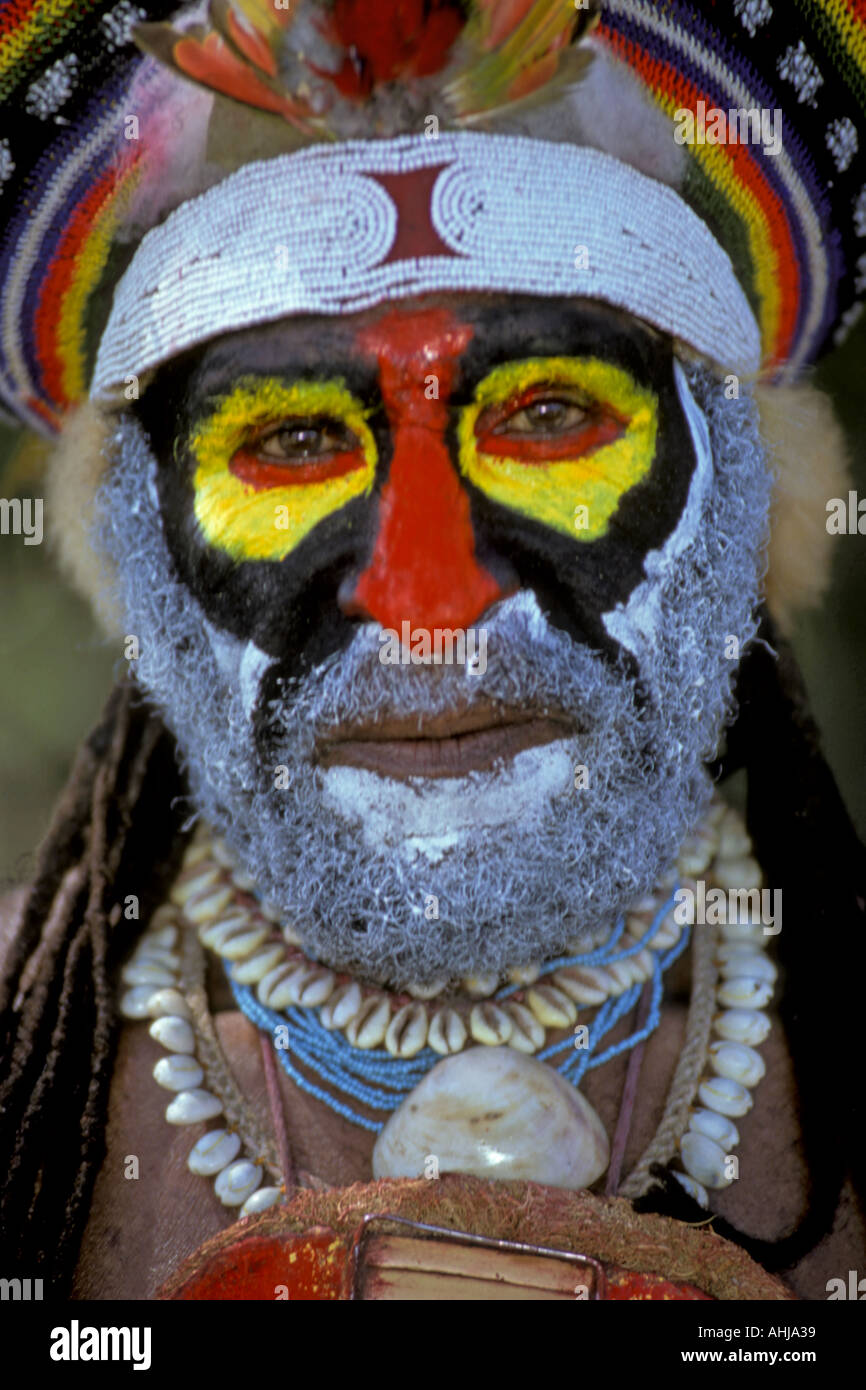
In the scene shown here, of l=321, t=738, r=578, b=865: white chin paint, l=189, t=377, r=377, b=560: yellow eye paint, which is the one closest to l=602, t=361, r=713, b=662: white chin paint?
l=321, t=738, r=578, b=865: white chin paint

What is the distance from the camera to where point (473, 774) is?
2102mm

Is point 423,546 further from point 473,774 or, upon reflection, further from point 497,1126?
point 497,1126

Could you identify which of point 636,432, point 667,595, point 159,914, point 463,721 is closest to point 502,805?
point 463,721

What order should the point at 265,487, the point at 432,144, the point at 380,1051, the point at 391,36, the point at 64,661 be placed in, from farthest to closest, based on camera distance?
the point at 64,661 < the point at 380,1051 < the point at 265,487 < the point at 432,144 < the point at 391,36

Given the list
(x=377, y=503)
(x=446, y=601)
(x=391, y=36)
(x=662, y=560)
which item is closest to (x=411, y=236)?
(x=391, y=36)

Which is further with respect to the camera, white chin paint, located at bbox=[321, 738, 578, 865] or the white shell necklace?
the white shell necklace

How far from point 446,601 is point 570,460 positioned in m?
0.34

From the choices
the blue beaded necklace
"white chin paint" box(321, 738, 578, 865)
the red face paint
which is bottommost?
the blue beaded necklace

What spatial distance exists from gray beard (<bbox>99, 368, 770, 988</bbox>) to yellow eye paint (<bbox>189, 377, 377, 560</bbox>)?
168 millimetres

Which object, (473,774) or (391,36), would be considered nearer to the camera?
(391,36)

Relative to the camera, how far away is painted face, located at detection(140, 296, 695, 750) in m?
2.05

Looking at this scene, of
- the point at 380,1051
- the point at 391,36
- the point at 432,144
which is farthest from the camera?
the point at 380,1051

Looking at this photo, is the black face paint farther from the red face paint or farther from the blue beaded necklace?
the blue beaded necklace

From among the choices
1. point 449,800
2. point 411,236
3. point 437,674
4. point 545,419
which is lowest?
point 449,800
